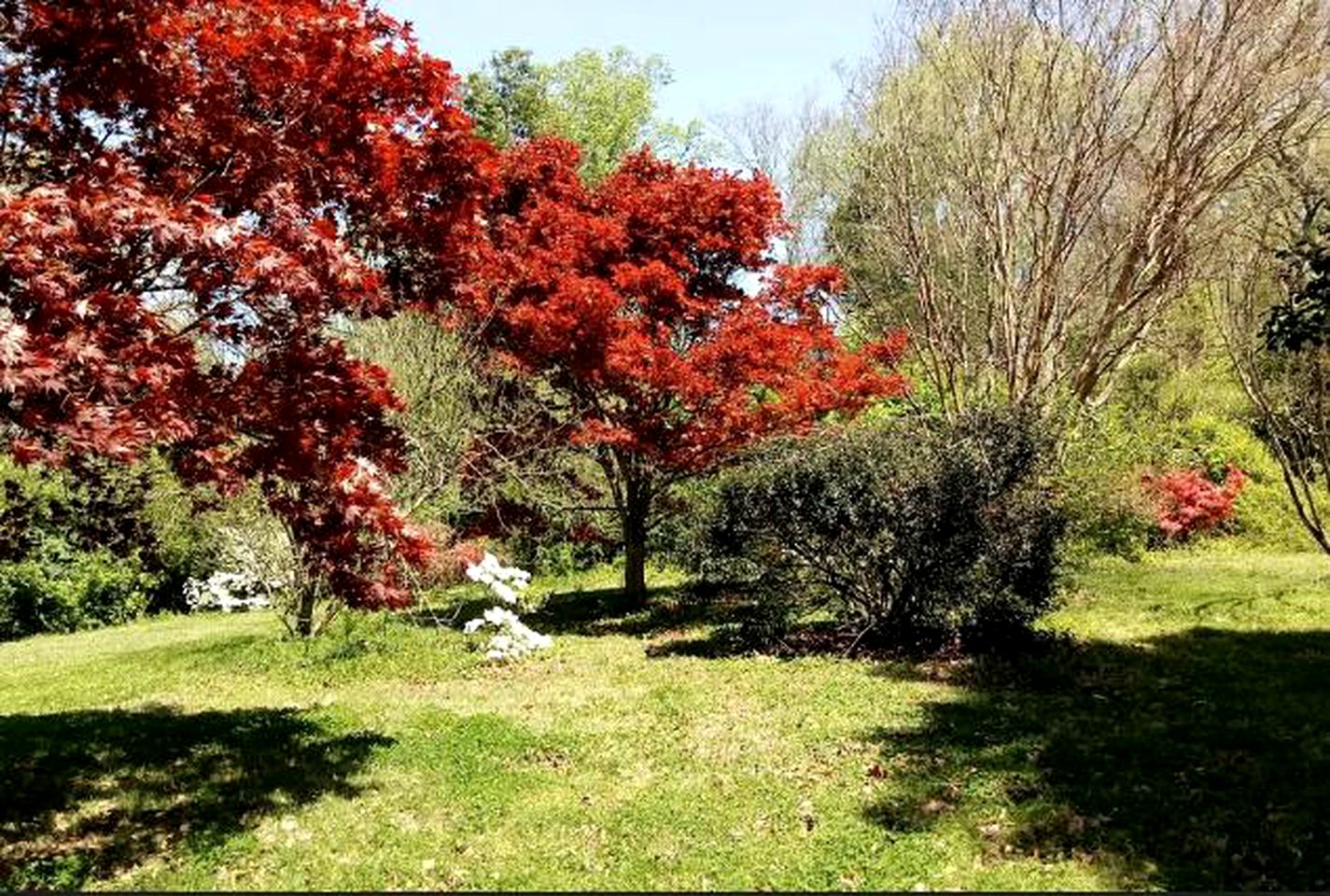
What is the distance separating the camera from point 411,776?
7.25 m

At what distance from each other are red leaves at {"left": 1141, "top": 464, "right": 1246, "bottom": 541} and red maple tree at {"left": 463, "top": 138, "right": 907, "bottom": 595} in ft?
21.3

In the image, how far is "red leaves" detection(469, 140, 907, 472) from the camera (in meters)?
13.3

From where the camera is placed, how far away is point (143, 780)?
734 centimetres

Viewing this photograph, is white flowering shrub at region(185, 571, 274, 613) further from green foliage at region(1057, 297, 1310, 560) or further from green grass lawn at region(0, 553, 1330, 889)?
green foliage at region(1057, 297, 1310, 560)

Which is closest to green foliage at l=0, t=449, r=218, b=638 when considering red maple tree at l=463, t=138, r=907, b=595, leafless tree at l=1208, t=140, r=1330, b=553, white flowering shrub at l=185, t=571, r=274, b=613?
white flowering shrub at l=185, t=571, r=274, b=613

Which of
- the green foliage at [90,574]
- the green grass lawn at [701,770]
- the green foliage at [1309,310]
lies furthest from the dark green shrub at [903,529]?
the green foliage at [90,574]

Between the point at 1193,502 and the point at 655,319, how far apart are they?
11308 mm

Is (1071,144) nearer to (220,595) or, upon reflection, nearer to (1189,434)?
(1189,434)

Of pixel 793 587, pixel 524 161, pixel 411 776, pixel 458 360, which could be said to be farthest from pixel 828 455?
pixel 524 161

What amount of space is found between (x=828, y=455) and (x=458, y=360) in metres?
6.75

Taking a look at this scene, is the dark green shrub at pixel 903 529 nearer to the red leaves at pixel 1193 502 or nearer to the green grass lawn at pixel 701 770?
the green grass lawn at pixel 701 770

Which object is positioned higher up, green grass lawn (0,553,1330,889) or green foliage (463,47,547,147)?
green foliage (463,47,547,147)

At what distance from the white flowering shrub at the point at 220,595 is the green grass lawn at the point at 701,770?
8387mm

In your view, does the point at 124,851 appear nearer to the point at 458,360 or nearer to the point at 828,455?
the point at 828,455
